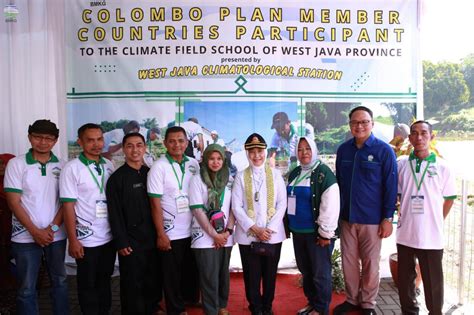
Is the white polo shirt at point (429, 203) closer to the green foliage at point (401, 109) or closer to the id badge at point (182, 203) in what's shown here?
the green foliage at point (401, 109)

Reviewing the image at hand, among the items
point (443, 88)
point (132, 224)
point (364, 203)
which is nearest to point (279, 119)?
point (364, 203)

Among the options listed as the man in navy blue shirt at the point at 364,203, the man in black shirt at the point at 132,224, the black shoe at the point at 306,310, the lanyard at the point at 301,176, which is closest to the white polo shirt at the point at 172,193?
the man in black shirt at the point at 132,224

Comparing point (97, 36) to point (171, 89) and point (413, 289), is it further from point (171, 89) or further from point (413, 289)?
point (413, 289)

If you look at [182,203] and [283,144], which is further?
[283,144]

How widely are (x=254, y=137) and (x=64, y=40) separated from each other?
2.48 meters

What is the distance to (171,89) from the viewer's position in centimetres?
413

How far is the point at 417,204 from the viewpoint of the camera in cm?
295

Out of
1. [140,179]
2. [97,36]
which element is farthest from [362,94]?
[97,36]

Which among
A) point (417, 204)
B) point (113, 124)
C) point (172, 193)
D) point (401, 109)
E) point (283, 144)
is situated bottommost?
point (417, 204)

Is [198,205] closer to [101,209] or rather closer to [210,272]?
[210,272]

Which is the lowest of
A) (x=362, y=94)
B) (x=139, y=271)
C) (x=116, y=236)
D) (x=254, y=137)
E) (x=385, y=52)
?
(x=139, y=271)

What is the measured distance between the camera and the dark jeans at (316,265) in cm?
302

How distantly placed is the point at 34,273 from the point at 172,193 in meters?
1.11

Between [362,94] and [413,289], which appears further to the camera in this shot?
[362,94]
